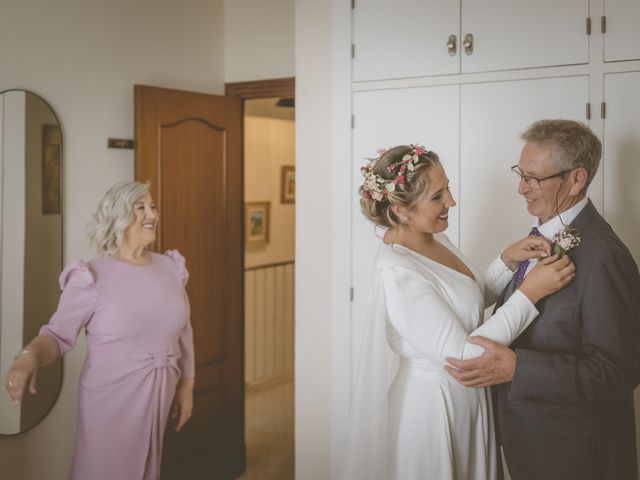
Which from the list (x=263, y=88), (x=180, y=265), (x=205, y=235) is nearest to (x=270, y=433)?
(x=205, y=235)

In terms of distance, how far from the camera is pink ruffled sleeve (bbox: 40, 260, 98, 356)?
2443 millimetres

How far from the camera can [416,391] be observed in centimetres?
204

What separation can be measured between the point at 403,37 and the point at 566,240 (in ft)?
4.57

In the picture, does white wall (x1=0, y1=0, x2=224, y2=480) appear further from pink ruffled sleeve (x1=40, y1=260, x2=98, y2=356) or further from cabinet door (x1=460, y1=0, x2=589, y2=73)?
cabinet door (x1=460, y1=0, x2=589, y2=73)

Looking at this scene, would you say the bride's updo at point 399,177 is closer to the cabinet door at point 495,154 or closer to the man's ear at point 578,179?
the man's ear at point 578,179

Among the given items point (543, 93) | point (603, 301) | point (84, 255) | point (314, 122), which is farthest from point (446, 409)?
point (84, 255)

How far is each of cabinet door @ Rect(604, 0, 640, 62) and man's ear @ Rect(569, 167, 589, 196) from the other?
788 mm

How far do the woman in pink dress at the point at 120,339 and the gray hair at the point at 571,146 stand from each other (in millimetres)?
1528

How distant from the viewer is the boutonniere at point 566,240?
73.2 inches

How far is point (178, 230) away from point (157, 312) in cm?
101

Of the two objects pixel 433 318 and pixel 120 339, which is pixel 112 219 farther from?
pixel 433 318

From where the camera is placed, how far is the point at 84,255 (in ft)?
10.5

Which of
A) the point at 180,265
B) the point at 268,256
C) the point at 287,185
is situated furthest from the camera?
the point at 287,185

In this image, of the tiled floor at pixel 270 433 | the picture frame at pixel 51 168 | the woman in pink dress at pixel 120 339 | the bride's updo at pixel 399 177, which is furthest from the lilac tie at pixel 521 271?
the tiled floor at pixel 270 433
